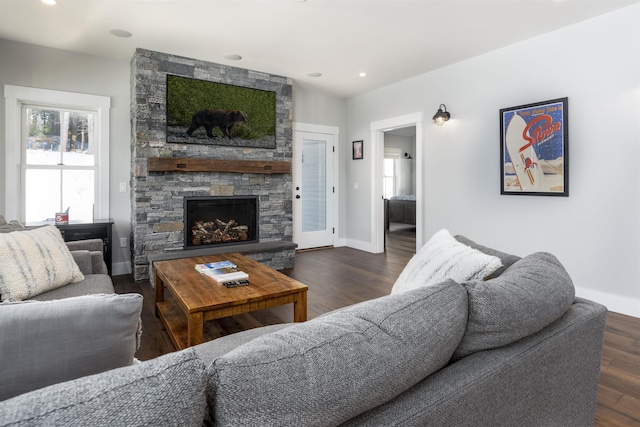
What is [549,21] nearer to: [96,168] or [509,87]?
[509,87]

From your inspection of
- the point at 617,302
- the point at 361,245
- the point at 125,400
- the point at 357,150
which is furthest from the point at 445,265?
the point at 357,150

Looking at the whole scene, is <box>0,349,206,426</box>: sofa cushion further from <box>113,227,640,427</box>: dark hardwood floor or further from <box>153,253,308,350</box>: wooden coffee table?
<box>113,227,640,427</box>: dark hardwood floor

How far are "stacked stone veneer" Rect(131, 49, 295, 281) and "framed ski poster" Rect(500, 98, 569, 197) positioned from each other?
2.78 m

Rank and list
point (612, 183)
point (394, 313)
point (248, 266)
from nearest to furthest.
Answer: point (394, 313) < point (248, 266) < point (612, 183)

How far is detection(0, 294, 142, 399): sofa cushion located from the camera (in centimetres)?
59

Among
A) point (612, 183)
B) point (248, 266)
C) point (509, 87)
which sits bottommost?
point (248, 266)

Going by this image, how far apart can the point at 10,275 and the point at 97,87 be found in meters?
3.16

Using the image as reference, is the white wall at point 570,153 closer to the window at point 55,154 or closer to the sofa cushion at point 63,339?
the sofa cushion at point 63,339

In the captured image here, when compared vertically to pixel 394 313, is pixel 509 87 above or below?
above

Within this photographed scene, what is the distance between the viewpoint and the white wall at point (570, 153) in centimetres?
303

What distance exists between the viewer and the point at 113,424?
48 cm

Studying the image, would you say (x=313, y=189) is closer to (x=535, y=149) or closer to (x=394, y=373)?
(x=535, y=149)

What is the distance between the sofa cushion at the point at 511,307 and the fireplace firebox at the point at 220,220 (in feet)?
13.1

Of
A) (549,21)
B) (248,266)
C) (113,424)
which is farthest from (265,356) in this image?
(549,21)
